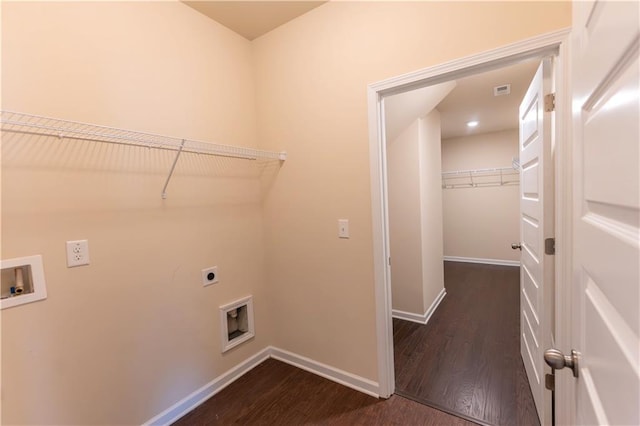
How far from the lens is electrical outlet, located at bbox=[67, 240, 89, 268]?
136 cm

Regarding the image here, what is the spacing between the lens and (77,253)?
54.6 inches

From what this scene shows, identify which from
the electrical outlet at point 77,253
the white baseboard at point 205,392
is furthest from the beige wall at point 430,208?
the electrical outlet at point 77,253

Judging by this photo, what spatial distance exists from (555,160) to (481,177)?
14.5 ft

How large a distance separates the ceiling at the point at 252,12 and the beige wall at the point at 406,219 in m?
1.58

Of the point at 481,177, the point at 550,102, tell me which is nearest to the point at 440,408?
the point at 550,102

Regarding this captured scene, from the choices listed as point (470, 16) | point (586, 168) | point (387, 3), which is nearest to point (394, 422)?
point (586, 168)

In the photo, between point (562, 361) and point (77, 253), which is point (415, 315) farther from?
point (77, 253)

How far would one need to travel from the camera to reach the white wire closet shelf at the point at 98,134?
3.98ft

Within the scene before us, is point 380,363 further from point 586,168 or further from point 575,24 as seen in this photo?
point 575,24

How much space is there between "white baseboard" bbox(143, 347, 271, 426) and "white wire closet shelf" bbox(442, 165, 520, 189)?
4.69m

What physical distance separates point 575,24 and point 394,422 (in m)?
1.94

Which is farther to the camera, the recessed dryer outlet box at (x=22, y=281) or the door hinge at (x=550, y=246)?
the door hinge at (x=550, y=246)

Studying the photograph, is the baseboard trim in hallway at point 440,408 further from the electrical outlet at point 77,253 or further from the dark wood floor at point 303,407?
the electrical outlet at point 77,253

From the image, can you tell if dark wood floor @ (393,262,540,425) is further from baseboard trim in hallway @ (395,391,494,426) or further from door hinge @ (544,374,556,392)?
door hinge @ (544,374,556,392)
